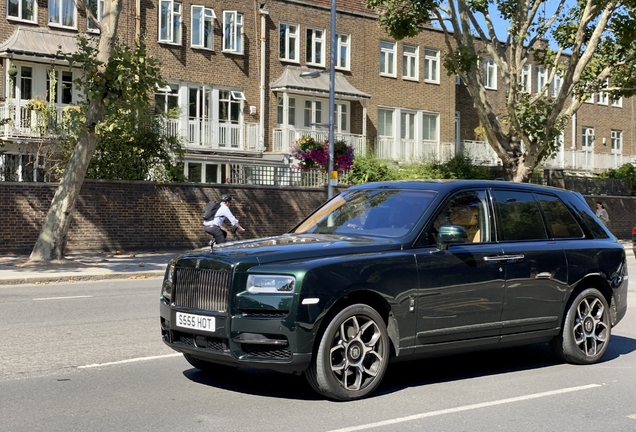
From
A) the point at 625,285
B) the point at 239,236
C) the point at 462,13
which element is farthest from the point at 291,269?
the point at 462,13

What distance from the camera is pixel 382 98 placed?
141 ft

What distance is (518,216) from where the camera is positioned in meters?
8.57

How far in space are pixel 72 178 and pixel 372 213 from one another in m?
14.4

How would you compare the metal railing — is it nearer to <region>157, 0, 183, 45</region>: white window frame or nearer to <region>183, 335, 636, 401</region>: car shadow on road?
<region>157, 0, 183, 45</region>: white window frame

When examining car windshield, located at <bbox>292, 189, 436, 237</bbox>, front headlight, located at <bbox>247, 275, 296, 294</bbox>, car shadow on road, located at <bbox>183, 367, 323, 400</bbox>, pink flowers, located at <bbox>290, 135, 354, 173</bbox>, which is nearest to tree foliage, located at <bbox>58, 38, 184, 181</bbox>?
pink flowers, located at <bbox>290, 135, 354, 173</bbox>

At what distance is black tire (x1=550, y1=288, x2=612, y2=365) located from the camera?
867 centimetres

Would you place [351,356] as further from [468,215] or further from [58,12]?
[58,12]

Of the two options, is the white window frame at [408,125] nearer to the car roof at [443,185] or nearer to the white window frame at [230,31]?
the white window frame at [230,31]

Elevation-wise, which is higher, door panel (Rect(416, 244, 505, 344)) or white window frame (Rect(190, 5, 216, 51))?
white window frame (Rect(190, 5, 216, 51))

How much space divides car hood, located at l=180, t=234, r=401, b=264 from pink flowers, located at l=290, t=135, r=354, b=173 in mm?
22305

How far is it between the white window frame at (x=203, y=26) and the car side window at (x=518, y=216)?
97.1ft

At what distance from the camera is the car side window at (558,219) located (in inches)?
348

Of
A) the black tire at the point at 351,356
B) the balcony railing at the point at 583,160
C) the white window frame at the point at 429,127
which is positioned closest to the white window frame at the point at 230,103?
the white window frame at the point at 429,127

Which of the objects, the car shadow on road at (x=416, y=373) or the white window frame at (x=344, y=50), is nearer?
the car shadow on road at (x=416, y=373)
